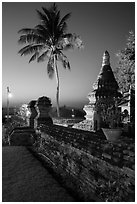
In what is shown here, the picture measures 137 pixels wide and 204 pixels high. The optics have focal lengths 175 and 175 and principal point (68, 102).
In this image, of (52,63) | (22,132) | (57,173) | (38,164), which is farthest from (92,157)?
(52,63)

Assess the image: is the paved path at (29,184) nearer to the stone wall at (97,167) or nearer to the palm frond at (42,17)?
the stone wall at (97,167)

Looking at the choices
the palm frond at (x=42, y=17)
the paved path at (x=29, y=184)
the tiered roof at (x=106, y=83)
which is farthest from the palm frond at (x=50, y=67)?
the paved path at (x=29, y=184)

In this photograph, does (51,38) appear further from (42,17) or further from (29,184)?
(29,184)

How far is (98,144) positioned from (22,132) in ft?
20.0

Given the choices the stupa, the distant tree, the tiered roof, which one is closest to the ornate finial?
the tiered roof

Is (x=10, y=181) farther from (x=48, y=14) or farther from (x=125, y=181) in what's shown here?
(x=48, y=14)

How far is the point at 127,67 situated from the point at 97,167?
69.8ft


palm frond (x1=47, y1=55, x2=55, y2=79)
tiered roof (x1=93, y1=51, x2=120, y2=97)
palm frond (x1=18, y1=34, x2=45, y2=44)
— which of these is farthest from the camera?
palm frond (x1=47, y1=55, x2=55, y2=79)

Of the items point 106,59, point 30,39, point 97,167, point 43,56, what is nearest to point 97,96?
point 106,59

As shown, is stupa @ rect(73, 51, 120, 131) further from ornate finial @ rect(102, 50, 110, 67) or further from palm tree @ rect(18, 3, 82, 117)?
palm tree @ rect(18, 3, 82, 117)

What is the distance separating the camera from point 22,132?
868 cm

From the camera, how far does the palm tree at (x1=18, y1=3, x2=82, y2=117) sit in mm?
18828

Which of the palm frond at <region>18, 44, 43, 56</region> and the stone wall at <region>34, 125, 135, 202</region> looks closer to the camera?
the stone wall at <region>34, 125, 135, 202</region>

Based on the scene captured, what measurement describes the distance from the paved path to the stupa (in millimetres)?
6757
